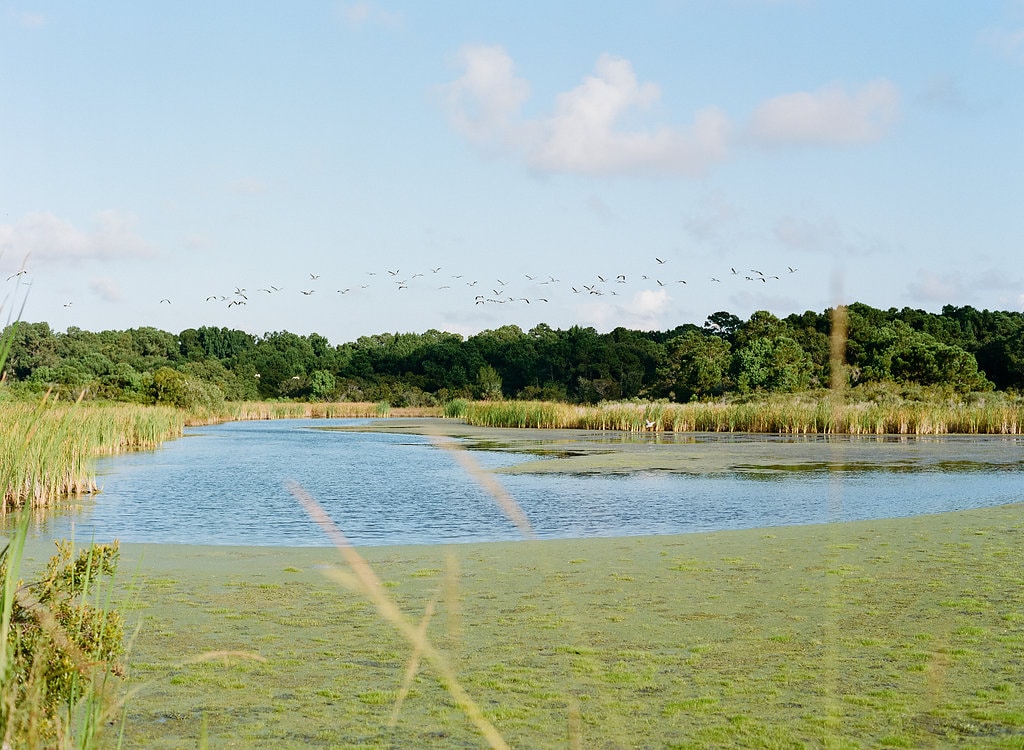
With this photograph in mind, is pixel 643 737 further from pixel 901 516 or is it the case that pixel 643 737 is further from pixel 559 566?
pixel 901 516

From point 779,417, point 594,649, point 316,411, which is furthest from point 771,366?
point 594,649

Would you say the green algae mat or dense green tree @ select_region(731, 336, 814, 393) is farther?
dense green tree @ select_region(731, 336, 814, 393)

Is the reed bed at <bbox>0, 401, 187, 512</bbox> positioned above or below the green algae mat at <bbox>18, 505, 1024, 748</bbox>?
above

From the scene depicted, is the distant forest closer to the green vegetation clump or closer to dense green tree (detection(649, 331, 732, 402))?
dense green tree (detection(649, 331, 732, 402))

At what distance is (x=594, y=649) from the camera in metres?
5.95

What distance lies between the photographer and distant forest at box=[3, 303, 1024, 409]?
174 feet

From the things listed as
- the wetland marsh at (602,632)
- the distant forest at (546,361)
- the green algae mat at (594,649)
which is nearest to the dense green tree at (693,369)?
the distant forest at (546,361)

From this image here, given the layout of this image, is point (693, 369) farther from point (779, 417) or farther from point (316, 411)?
point (316, 411)

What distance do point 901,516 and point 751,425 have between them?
84.3ft

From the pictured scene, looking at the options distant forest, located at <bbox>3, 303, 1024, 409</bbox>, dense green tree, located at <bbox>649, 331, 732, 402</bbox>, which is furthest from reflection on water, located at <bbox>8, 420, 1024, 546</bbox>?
dense green tree, located at <bbox>649, 331, 732, 402</bbox>

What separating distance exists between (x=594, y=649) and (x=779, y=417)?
3290cm

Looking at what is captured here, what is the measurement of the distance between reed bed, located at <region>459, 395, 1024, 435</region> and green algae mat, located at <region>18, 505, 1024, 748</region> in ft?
82.5

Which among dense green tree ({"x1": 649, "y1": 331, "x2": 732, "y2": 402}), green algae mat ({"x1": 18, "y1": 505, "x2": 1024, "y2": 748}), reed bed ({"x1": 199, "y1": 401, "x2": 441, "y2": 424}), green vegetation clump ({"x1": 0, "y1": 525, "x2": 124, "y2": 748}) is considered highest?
dense green tree ({"x1": 649, "y1": 331, "x2": 732, "y2": 402})

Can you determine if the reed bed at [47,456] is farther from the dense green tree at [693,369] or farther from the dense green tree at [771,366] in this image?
the dense green tree at [693,369]
